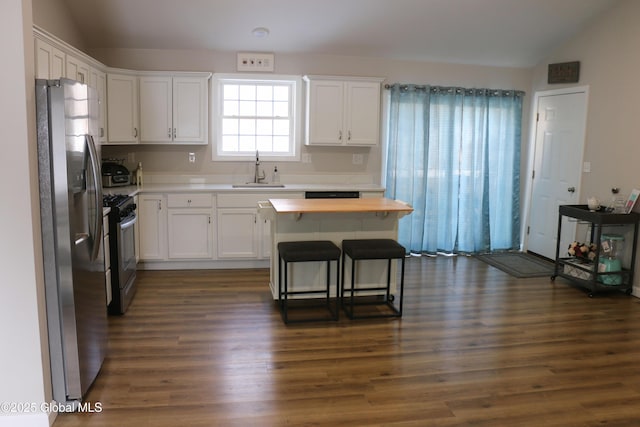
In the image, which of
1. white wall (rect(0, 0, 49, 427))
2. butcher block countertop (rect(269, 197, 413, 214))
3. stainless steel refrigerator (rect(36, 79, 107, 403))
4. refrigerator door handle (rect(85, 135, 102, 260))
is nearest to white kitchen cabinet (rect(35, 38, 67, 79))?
stainless steel refrigerator (rect(36, 79, 107, 403))

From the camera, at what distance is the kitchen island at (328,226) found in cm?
425

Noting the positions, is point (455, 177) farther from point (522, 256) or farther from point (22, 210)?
point (22, 210)

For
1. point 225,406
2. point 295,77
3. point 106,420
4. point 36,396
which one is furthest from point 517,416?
point 295,77

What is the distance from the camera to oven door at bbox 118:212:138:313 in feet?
13.6

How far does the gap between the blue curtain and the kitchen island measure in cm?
181

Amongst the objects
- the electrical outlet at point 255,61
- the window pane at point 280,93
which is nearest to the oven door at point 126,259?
the electrical outlet at point 255,61

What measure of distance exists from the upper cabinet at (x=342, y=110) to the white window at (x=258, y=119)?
12.6 inches

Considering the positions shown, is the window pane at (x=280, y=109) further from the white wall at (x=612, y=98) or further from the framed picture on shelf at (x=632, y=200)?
A: the framed picture on shelf at (x=632, y=200)

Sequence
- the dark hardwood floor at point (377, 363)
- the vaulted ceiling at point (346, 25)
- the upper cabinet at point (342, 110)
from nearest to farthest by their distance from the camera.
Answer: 1. the dark hardwood floor at point (377, 363)
2. the vaulted ceiling at point (346, 25)
3. the upper cabinet at point (342, 110)

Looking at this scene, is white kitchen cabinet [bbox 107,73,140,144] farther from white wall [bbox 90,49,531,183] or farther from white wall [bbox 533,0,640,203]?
white wall [bbox 533,0,640,203]

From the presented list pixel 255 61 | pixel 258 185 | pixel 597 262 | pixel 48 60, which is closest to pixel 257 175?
pixel 258 185

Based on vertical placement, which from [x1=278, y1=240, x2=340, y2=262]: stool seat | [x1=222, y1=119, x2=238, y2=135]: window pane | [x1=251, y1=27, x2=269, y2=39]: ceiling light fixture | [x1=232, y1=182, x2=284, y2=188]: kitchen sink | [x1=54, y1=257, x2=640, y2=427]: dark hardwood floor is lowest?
[x1=54, y1=257, x2=640, y2=427]: dark hardwood floor

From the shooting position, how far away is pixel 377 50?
5.98 m

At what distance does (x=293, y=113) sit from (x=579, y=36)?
10.9 ft
